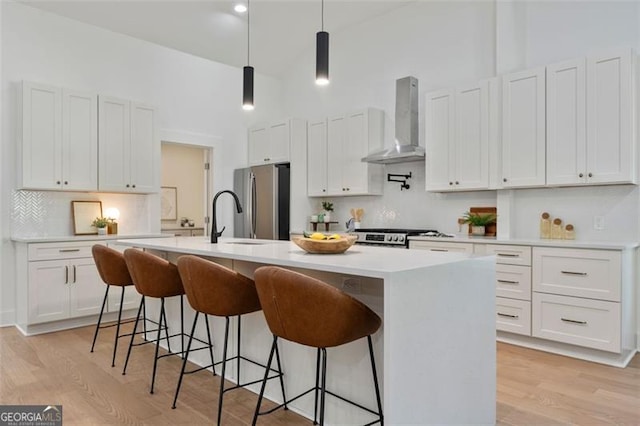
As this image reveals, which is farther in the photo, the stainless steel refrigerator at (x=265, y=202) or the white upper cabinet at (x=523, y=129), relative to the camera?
the stainless steel refrigerator at (x=265, y=202)

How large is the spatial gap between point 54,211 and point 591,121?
530 centimetres

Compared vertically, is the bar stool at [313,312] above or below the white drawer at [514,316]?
above

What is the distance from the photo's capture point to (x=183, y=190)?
8.34 metres

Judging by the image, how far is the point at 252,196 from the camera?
6012mm

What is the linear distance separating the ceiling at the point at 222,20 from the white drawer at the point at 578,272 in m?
3.47

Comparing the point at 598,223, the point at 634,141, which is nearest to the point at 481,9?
the point at 634,141

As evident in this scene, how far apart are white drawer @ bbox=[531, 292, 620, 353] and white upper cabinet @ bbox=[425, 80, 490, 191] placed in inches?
48.6

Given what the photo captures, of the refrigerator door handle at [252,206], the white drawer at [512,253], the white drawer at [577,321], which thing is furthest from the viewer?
the refrigerator door handle at [252,206]

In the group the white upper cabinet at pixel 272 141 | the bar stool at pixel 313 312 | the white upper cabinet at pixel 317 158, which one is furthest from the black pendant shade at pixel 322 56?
the white upper cabinet at pixel 272 141

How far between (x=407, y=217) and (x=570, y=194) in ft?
5.79

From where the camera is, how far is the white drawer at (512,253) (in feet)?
11.9

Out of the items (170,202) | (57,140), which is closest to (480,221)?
(57,140)

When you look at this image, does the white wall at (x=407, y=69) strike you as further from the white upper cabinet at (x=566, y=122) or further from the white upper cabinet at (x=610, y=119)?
the white upper cabinet at (x=610, y=119)

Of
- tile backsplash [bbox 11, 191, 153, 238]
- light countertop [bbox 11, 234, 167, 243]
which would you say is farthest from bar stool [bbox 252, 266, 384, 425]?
tile backsplash [bbox 11, 191, 153, 238]
